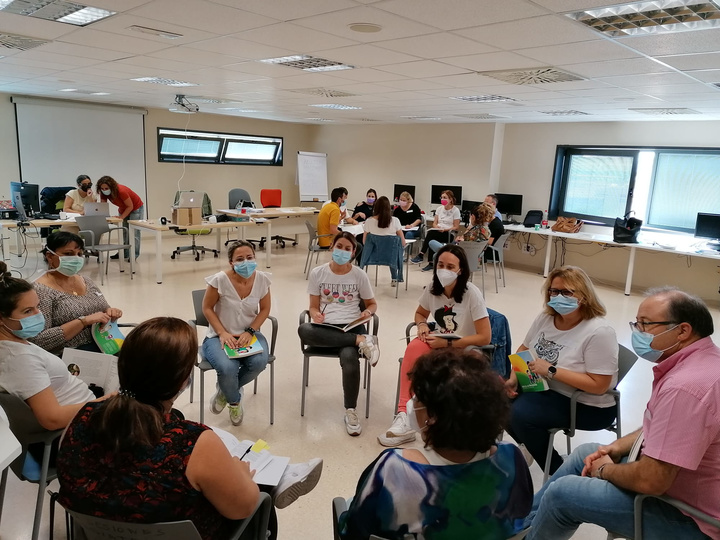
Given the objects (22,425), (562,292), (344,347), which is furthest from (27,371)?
(562,292)

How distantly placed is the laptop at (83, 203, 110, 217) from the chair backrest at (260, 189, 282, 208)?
3.36 m

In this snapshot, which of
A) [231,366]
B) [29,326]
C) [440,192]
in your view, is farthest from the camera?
[440,192]

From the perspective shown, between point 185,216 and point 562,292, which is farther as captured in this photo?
point 185,216

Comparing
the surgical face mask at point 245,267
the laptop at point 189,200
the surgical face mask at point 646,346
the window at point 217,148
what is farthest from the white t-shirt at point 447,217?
the surgical face mask at point 646,346

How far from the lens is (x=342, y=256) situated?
3.45 meters

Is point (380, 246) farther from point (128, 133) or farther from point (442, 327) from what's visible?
point (128, 133)

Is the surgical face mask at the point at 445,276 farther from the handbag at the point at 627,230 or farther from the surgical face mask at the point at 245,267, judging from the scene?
the handbag at the point at 627,230

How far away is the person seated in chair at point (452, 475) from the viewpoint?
1.26 meters

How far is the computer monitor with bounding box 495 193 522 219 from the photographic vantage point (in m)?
8.71

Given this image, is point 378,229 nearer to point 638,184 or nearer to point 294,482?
point 638,184

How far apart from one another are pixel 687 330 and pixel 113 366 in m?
2.34

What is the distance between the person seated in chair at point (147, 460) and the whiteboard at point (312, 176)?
33.6 feet

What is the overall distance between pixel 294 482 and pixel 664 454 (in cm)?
116

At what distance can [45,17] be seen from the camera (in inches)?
128
